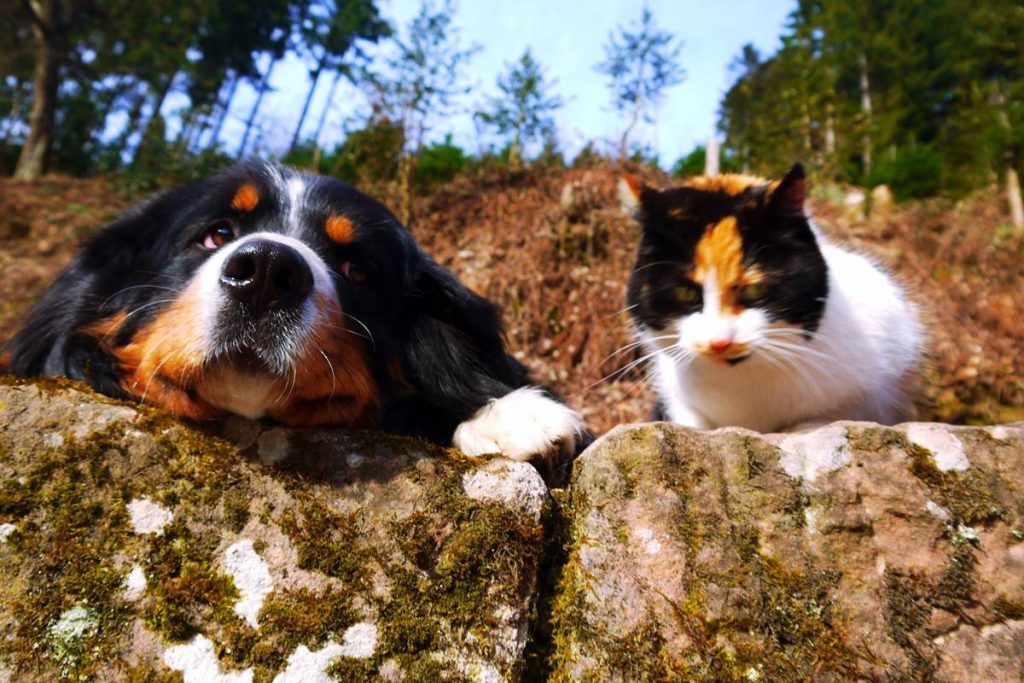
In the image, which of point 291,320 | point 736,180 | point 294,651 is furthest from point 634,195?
point 294,651

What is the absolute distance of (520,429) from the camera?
7.54 ft

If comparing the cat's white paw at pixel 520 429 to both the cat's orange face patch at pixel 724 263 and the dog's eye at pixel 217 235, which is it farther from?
the dog's eye at pixel 217 235

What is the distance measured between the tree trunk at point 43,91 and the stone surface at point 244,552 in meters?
20.6

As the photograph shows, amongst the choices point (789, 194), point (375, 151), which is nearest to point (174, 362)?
point (789, 194)

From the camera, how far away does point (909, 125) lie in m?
29.2

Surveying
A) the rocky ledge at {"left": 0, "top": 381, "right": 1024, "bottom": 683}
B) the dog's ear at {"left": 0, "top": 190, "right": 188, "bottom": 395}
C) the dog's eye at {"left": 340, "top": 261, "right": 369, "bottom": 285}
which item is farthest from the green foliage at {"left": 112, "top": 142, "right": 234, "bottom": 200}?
the rocky ledge at {"left": 0, "top": 381, "right": 1024, "bottom": 683}

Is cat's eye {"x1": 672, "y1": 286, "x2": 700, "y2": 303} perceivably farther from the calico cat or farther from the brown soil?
the brown soil

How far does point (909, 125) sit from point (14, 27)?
34.4 metres

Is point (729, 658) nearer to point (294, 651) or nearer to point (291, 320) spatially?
point (294, 651)

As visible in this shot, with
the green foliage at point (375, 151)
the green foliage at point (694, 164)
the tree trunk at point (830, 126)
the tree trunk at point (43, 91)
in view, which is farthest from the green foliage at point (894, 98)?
the tree trunk at point (43, 91)

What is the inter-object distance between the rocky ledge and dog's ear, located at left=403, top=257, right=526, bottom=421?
58 cm

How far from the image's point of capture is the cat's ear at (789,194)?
9.25ft

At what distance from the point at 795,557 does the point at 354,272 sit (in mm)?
1802

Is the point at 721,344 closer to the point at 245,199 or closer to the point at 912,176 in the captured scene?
the point at 245,199
